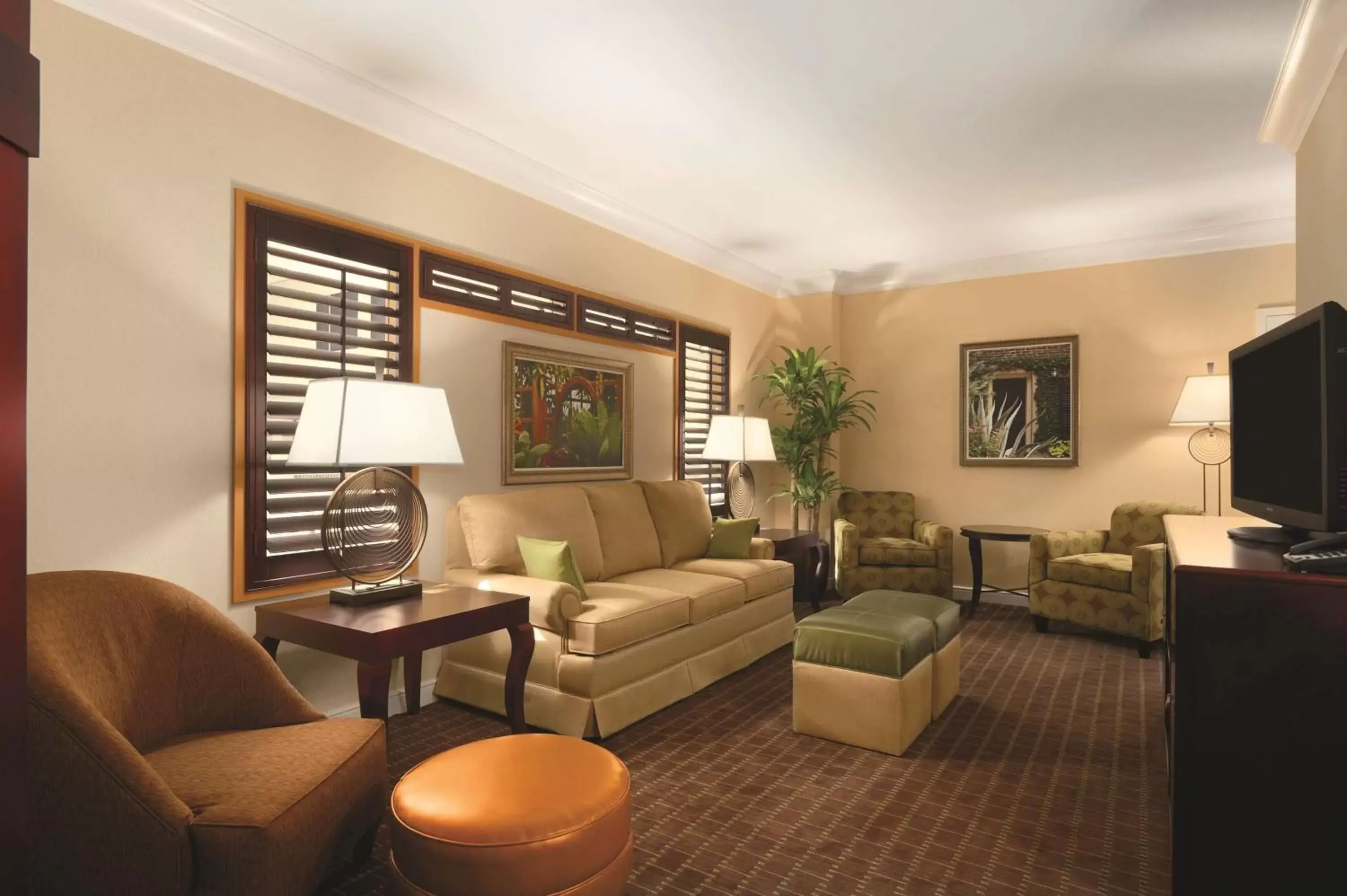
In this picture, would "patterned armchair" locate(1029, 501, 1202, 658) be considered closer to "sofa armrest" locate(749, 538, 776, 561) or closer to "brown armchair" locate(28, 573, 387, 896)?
"sofa armrest" locate(749, 538, 776, 561)

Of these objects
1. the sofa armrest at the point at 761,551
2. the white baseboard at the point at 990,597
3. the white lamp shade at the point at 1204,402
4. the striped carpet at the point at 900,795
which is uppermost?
the white lamp shade at the point at 1204,402

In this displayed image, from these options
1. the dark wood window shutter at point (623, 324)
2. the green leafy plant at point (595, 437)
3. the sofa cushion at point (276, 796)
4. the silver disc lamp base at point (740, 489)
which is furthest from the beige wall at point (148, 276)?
the silver disc lamp base at point (740, 489)

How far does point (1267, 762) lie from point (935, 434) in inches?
184

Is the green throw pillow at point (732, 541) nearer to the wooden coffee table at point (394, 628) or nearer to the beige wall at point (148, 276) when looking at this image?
the wooden coffee table at point (394, 628)

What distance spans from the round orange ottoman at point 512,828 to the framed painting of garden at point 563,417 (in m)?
2.29

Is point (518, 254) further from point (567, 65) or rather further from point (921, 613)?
point (921, 613)

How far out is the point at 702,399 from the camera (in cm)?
570

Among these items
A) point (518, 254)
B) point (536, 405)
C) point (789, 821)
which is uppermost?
point (518, 254)

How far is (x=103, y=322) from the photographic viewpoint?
2.46 metres

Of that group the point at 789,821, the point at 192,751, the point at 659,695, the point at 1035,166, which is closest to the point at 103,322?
the point at 192,751

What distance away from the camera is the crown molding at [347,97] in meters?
2.55

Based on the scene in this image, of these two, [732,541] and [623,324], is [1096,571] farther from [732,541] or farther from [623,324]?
[623,324]

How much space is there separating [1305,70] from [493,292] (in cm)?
361

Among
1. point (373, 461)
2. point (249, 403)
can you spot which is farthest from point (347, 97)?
point (373, 461)
